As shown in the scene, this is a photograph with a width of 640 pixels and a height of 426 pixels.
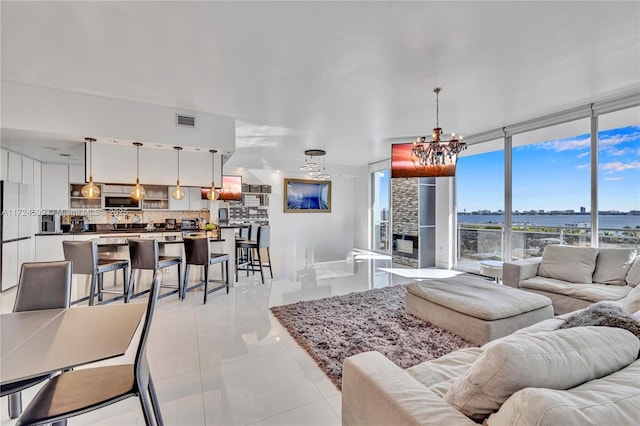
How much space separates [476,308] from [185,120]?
459cm

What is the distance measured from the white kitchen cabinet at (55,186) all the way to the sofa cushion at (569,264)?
30.8ft

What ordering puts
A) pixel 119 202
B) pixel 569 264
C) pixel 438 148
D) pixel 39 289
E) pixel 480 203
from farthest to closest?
pixel 119 202
pixel 480 203
pixel 438 148
pixel 569 264
pixel 39 289

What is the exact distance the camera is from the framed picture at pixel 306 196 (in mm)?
9078

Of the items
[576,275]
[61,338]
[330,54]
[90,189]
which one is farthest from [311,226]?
[61,338]

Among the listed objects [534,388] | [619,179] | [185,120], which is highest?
[185,120]

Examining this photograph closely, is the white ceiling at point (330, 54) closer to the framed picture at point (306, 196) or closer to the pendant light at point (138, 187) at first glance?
the pendant light at point (138, 187)

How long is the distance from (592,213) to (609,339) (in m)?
4.15

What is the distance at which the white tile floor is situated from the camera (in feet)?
6.21

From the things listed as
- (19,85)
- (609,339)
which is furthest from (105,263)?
(609,339)

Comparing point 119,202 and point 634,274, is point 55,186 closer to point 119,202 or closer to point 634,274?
point 119,202

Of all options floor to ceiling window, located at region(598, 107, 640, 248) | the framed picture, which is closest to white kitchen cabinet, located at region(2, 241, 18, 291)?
the framed picture

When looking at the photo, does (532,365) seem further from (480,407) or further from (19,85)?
(19,85)

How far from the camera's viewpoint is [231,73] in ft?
10.4

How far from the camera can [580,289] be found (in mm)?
3248
